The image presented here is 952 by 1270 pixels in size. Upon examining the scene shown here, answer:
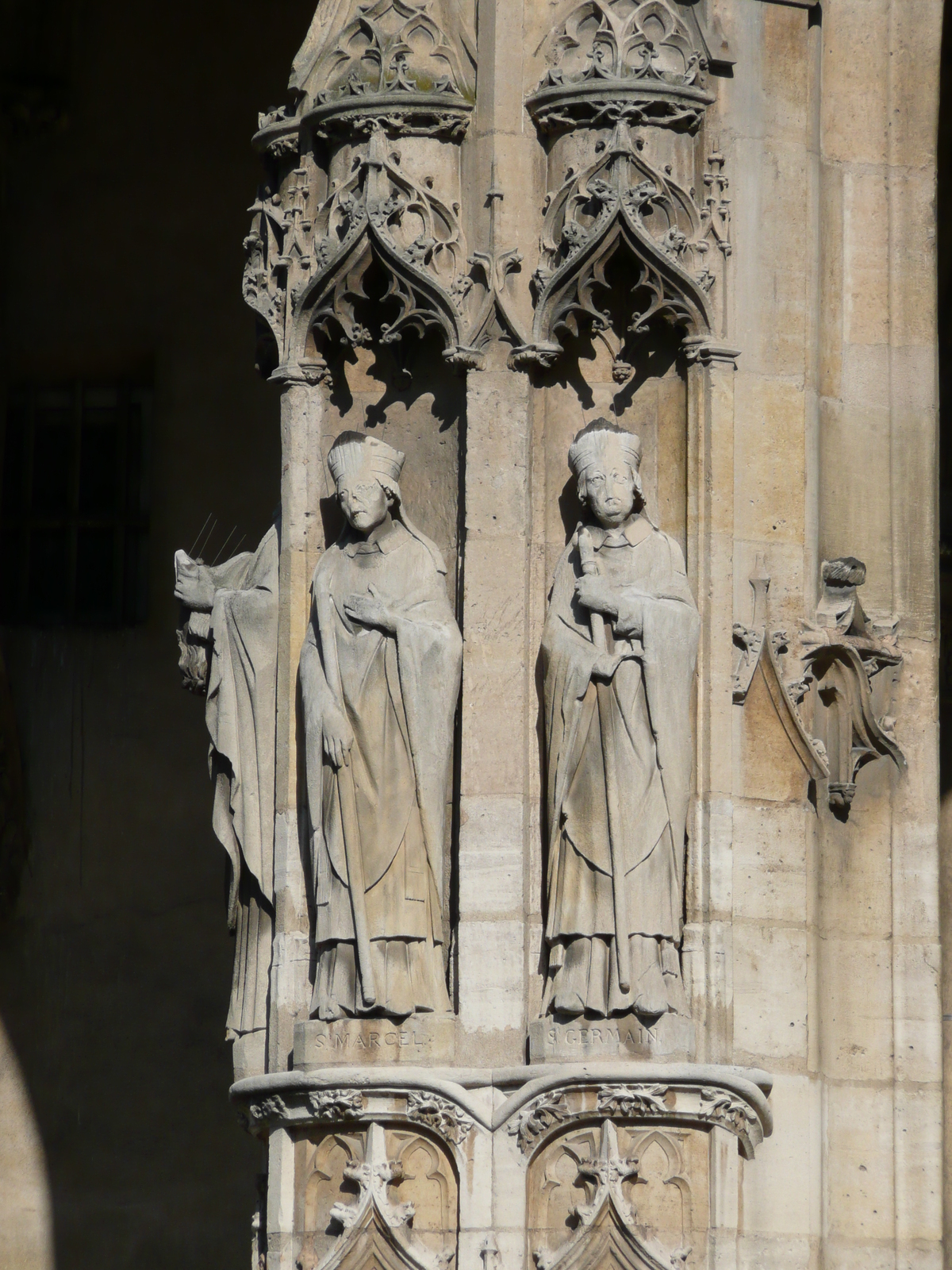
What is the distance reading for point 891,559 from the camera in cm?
1430

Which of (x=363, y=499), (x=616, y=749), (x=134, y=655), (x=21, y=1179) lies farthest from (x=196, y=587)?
(x=21, y=1179)

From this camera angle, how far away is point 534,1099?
13.0 m

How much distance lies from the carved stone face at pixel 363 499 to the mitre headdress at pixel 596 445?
76cm

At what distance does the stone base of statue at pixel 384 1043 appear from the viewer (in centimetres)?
1325

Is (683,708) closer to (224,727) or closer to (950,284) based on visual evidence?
(224,727)

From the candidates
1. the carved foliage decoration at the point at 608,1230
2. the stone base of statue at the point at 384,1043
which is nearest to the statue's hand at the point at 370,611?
the stone base of statue at the point at 384,1043

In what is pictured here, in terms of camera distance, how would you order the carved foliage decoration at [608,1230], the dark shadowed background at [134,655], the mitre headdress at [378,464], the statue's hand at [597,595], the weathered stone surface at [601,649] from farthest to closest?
the dark shadowed background at [134,655] → the mitre headdress at [378,464] → the statue's hand at [597,595] → the weathered stone surface at [601,649] → the carved foliage decoration at [608,1230]

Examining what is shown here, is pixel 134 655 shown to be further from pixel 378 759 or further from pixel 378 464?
pixel 378 759

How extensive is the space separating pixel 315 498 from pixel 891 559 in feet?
7.59

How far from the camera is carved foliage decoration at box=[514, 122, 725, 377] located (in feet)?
44.5

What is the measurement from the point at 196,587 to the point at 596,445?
184cm

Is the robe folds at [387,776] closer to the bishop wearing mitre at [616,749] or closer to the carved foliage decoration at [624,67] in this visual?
the bishop wearing mitre at [616,749]

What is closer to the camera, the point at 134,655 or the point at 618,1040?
the point at 618,1040

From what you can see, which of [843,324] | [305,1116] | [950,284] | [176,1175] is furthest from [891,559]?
[176,1175]
